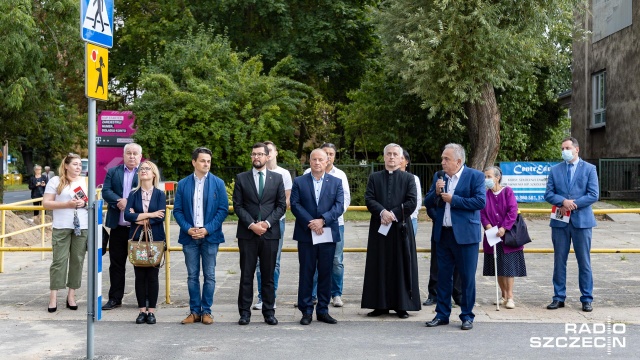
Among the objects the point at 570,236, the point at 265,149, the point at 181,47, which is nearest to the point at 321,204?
the point at 265,149

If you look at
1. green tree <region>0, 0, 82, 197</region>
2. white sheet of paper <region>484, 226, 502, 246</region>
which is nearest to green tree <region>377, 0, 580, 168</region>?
green tree <region>0, 0, 82, 197</region>

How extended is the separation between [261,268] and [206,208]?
90 cm

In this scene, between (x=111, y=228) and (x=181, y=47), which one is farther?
(x=181, y=47)

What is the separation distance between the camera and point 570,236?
927 cm

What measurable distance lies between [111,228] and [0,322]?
1.59 m

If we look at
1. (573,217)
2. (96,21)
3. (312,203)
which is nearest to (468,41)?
(573,217)

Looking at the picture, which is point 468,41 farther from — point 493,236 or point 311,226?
point 311,226

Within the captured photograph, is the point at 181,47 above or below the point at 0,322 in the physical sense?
above

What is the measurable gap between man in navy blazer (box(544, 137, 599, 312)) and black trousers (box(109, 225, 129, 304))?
201 inches

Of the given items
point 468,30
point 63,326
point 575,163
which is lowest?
point 63,326

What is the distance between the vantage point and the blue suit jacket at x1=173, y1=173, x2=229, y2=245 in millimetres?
8422

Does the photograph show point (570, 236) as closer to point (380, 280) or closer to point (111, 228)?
point (380, 280)

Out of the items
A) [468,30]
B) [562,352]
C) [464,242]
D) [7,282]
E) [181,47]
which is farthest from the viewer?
[181,47]

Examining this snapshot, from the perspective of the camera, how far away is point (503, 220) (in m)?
9.15
